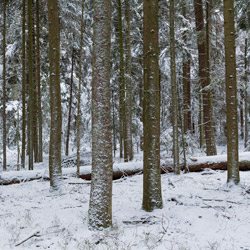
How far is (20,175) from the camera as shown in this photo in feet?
31.2

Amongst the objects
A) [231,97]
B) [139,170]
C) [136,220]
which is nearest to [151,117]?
[136,220]

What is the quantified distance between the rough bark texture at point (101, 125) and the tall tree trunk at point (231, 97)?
386cm

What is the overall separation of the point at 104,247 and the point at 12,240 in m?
1.62

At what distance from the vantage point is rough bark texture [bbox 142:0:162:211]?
5516mm

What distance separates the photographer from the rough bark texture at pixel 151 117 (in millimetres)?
5516

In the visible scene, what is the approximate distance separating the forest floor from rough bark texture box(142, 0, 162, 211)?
0.46 m

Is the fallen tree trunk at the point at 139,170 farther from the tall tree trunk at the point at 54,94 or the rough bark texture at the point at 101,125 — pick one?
the rough bark texture at the point at 101,125

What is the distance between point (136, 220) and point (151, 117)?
7.25ft

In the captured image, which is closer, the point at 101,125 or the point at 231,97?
the point at 101,125

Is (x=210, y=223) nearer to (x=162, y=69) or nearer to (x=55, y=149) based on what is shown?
(x=55, y=149)

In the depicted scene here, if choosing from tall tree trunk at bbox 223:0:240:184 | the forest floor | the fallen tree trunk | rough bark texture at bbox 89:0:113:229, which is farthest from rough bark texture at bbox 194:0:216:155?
rough bark texture at bbox 89:0:113:229

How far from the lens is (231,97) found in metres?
6.81

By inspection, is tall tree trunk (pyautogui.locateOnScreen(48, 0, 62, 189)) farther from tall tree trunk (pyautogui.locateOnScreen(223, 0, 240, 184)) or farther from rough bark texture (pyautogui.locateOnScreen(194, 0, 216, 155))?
rough bark texture (pyautogui.locateOnScreen(194, 0, 216, 155))

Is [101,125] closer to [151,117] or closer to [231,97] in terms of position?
[151,117]
